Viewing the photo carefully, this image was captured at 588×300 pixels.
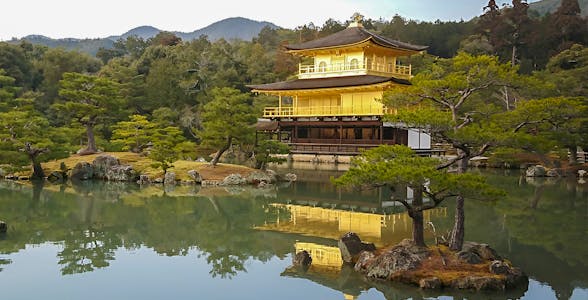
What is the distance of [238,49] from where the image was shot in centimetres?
5862

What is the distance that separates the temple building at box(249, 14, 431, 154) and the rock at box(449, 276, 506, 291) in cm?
2001

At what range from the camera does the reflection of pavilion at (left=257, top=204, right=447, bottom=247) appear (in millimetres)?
11383

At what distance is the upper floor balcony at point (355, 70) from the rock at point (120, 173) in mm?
13828

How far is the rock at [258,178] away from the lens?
2089cm

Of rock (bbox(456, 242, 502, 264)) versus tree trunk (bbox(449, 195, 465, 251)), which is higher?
tree trunk (bbox(449, 195, 465, 251))

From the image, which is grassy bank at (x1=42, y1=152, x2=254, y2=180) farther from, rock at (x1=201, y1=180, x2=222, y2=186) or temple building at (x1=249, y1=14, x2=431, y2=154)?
temple building at (x1=249, y1=14, x2=431, y2=154)

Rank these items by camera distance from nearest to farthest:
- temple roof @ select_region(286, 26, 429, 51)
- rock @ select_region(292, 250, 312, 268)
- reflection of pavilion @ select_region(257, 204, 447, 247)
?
rock @ select_region(292, 250, 312, 268) < reflection of pavilion @ select_region(257, 204, 447, 247) < temple roof @ select_region(286, 26, 429, 51)

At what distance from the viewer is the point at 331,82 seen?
30.0 m

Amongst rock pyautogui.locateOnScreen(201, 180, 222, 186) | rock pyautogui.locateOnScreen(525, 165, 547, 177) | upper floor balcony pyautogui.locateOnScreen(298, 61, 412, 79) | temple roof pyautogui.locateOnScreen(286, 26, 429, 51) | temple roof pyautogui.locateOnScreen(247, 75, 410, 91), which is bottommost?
rock pyautogui.locateOnScreen(201, 180, 222, 186)

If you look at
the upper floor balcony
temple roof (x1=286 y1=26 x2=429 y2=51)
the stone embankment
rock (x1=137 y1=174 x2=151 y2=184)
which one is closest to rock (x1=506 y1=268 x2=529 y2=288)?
the stone embankment

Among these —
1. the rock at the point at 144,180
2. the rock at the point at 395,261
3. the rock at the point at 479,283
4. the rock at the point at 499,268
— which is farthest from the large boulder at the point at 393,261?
the rock at the point at 144,180

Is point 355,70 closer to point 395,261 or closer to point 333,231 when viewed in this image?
point 333,231

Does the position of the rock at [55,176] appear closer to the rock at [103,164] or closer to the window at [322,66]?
the rock at [103,164]

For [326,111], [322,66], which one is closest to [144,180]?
[326,111]
